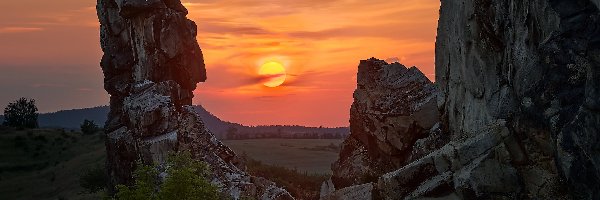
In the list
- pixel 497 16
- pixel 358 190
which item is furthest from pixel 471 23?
pixel 358 190

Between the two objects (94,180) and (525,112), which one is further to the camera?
(94,180)

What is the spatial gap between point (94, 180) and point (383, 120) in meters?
72.2

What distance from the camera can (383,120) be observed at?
2425 inches

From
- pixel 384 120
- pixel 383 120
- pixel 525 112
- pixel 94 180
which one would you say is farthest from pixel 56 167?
pixel 525 112

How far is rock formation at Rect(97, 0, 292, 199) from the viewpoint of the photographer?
217 feet

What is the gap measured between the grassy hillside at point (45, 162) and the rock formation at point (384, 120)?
52333 millimetres

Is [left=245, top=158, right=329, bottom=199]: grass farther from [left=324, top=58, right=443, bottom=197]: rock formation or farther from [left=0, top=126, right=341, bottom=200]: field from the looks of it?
[left=324, top=58, right=443, bottom=197]: rock formation

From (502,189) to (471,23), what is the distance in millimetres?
14693

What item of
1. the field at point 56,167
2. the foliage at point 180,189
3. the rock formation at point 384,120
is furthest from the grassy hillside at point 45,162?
the foliage at point 180,189

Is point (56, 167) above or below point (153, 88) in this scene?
below

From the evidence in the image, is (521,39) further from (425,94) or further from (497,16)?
(425,94)

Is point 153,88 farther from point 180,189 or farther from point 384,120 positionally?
point 180,189

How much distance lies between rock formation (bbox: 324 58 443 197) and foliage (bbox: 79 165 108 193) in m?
59.6

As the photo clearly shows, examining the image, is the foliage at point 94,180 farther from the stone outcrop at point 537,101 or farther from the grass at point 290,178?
the stone outcrop at point 537,101
